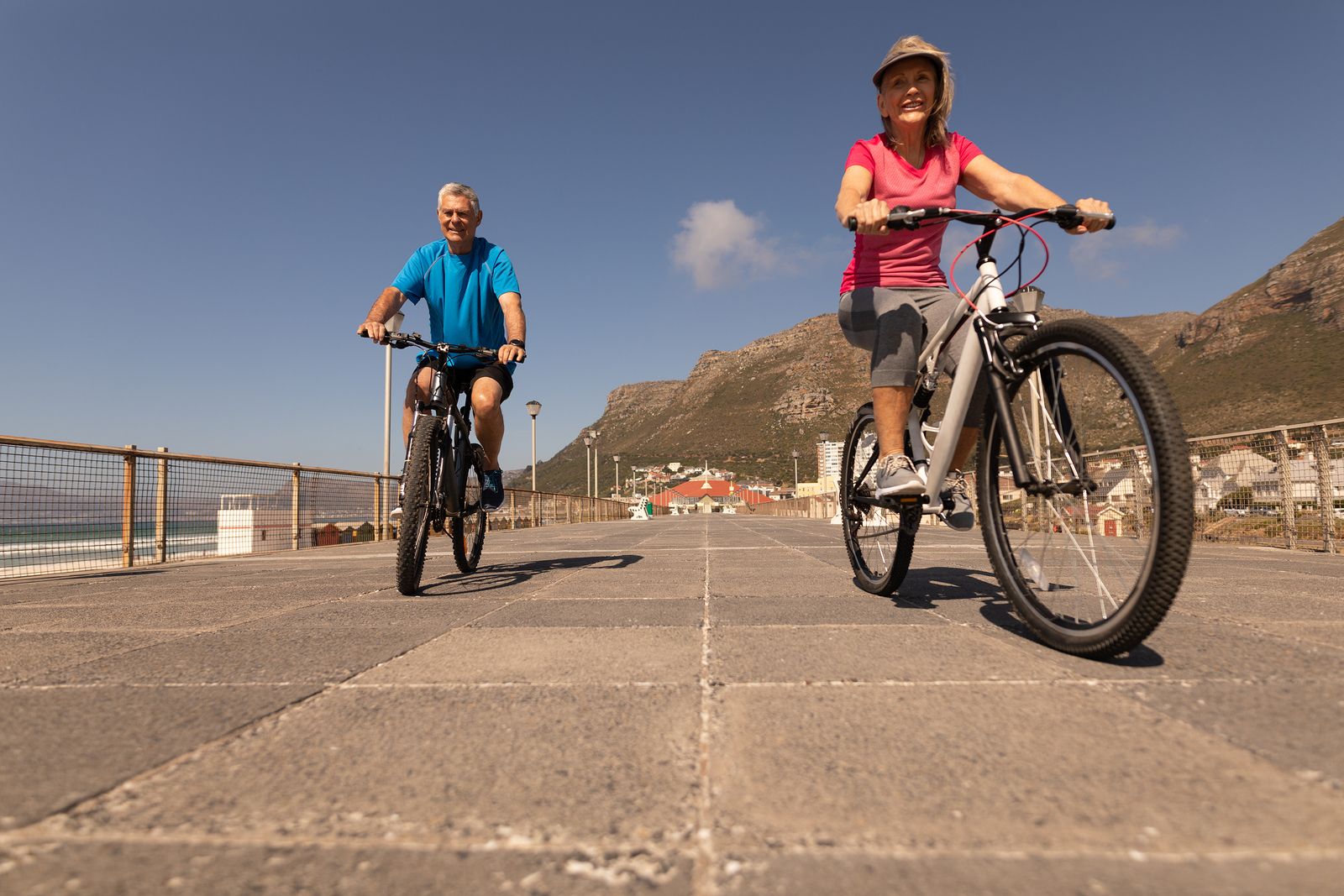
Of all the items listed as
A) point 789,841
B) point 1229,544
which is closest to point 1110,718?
point 789,841

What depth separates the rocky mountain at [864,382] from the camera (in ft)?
156

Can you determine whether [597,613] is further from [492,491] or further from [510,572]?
[510,572]

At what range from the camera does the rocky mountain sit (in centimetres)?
4756

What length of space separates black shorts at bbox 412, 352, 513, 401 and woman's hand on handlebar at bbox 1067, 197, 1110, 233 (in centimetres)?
296

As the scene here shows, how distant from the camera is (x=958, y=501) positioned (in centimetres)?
275

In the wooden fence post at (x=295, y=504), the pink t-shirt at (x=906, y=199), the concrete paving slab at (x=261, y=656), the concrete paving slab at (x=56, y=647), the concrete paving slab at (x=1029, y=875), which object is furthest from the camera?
the wooden fence post at (x=295, y=504)

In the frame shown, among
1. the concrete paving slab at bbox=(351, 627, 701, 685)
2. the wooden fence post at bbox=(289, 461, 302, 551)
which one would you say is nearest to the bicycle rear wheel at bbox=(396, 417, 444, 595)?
the concrete paving slab at bbox=(351, 627, 701, 685)

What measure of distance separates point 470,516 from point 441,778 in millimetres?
3327

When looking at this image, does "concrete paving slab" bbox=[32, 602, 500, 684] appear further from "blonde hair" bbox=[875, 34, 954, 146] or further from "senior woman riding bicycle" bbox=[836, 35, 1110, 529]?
"blonde hair" bbox=[875, 34, 954, 146]

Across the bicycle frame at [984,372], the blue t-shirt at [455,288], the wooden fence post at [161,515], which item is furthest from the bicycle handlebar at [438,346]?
the wooden fence post at [161,515]

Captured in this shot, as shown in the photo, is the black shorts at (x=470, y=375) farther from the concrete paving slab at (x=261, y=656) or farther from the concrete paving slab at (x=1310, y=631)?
the concrete paving slab at (x=1310, y=631)

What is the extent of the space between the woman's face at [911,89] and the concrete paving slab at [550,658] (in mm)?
2362

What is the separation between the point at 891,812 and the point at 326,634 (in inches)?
78.6

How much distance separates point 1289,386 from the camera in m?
47.3
